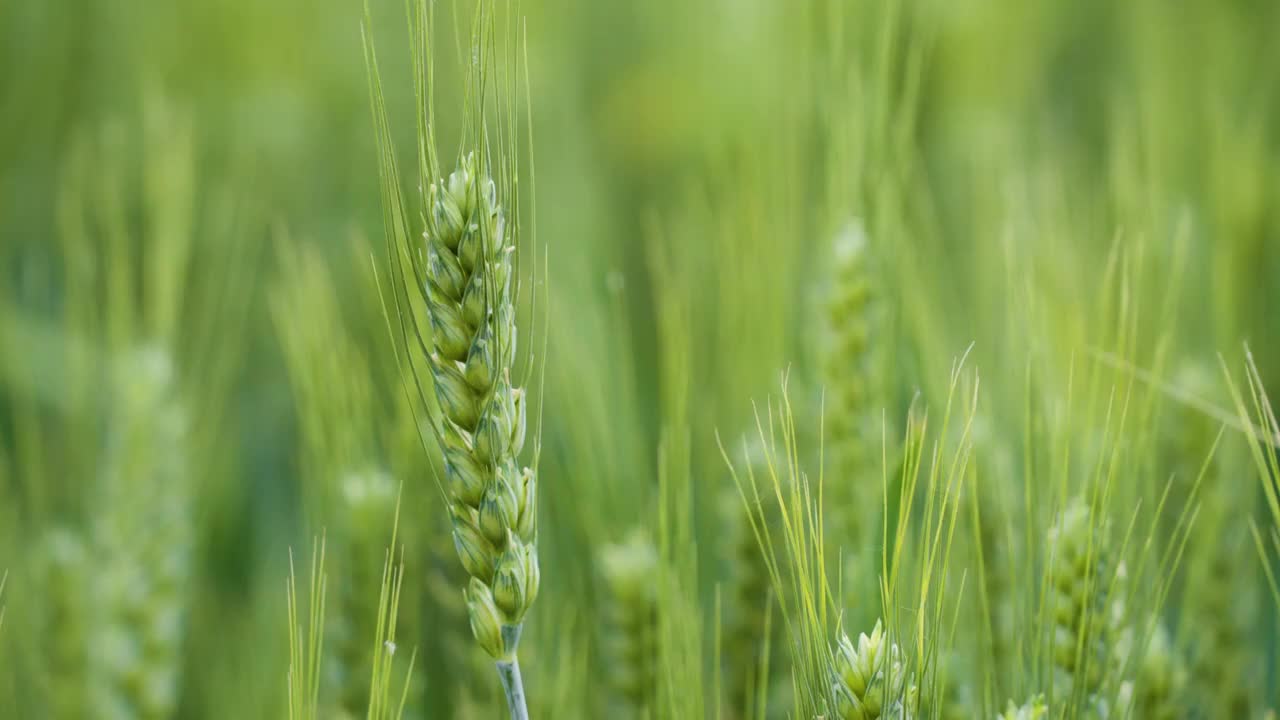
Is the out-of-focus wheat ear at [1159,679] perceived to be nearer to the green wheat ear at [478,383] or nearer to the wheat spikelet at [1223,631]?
the wheat spikelet at [1223,631]

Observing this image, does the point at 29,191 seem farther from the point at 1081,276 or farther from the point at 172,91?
the point at 1081,276

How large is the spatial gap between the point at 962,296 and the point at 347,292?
556mm

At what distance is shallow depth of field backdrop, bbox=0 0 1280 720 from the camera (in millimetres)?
441

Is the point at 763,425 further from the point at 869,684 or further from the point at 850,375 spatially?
the point at 869,684

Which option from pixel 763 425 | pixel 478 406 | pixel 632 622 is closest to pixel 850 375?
pixel 763 425

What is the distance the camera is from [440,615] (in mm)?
672

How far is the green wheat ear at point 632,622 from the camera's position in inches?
21.2

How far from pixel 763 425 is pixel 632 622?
0.14m

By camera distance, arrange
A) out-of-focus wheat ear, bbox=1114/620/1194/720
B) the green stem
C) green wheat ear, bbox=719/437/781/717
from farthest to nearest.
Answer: green wheat ear, bbox=719/437/781/717
out-of-focus wheat ear, bbox=1114/620/1194/720
the green stem

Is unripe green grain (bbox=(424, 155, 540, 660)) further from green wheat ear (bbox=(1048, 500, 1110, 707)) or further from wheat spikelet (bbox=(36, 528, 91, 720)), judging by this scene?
wheat spikelet (bbox=(36, 528, 91, 720))

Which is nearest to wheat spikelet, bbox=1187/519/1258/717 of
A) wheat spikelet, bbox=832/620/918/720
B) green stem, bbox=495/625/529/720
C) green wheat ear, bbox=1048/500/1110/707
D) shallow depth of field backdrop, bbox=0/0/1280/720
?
shallow depth of field backdrop, bbox=0/0/1280/720

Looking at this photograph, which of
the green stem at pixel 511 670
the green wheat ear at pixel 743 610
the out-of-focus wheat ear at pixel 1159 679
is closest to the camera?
the green stem at pixel 511 670

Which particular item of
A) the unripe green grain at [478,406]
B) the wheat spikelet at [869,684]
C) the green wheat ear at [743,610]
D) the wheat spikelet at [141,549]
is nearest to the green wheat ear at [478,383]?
the unripe green grain at [478,406]

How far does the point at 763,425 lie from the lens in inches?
24.8
